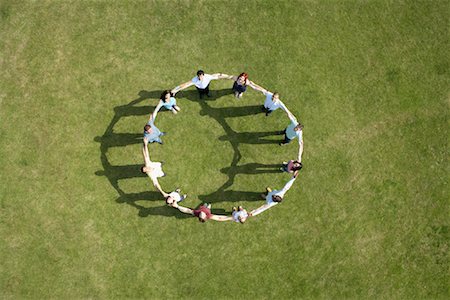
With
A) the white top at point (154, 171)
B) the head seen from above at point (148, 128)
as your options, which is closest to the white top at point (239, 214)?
the white top at point (154, 171)

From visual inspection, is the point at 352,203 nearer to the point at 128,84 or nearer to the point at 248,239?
the point at 248,239

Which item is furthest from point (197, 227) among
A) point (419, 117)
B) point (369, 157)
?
point (419, 117)

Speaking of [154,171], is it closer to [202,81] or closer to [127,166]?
[127,166]

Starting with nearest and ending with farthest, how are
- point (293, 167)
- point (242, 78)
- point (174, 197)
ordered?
point (242, 78), point (293, 167), point (174, 197)

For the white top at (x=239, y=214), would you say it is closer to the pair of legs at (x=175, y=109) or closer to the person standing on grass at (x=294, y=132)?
the person standing on grass at (x=294, y=132)

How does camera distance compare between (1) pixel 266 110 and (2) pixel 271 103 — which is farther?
(1) pixel 266 110

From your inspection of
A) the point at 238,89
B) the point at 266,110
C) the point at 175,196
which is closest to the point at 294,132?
the point at 266,110

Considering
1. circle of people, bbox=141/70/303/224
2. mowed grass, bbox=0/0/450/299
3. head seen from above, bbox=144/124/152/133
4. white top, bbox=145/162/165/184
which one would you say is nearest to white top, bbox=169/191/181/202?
circle of people, bbox=141/70/303/224

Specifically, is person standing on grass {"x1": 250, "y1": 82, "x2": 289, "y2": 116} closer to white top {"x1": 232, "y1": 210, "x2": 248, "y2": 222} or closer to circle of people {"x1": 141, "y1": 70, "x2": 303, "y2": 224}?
circle of people {"x1": 141, "y1": 70, "x2": 303, "y2": 224}
